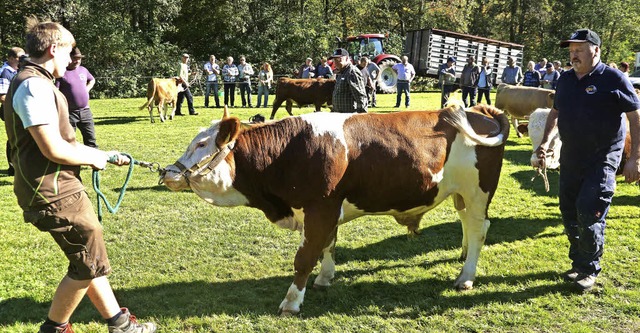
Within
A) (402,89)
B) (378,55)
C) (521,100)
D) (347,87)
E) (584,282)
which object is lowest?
(584,282)

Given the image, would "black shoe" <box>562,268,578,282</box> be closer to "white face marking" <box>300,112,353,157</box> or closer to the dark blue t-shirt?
the dark blue t-shirt

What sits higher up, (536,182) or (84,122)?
(84,122)

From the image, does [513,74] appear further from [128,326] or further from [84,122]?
[128,326]

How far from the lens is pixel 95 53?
1119 inches

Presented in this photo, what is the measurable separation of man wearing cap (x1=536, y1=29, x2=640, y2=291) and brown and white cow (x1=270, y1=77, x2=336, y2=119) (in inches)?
492

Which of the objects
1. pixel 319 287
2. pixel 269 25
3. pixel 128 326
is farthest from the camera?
pixel 269 25

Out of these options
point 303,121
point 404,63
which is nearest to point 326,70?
point 404,63

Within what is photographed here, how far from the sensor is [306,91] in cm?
1653

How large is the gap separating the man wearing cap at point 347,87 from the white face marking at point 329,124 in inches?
144

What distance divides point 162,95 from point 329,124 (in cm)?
1284

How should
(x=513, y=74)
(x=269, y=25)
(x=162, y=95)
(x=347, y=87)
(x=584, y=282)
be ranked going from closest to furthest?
(x=584, y=282), (x=347, y=87), (x=162, y=95), (x=513, y=74), (x=269, y=25)

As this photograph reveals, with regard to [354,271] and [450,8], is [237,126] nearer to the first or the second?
[354,271]

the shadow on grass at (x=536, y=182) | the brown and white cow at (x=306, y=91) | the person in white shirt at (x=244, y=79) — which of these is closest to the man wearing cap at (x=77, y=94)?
the shadow on grass at (x=536, y=182)

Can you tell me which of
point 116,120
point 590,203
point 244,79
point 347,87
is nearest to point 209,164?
point 590,203
